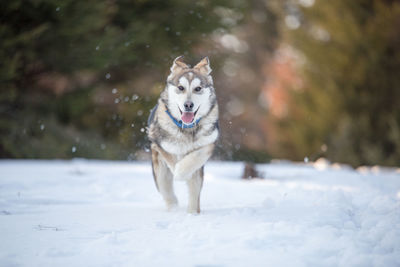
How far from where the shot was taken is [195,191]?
4090 millimetres

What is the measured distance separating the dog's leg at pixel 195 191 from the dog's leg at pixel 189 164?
4.7 inches

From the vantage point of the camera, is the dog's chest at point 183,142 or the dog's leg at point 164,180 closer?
the dog's chest at point 183,142

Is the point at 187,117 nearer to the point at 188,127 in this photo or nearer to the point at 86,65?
the point at 188,127

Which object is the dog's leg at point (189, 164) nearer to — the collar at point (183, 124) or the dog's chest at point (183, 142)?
the dog's chest at point (183, 142)

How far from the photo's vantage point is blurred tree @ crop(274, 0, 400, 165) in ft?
38.7

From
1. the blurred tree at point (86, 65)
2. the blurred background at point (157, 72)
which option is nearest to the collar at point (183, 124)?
the blurred tree at point (86, 65)

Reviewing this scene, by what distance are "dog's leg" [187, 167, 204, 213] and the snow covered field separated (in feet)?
0.48

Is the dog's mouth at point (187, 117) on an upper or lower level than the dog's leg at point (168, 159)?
upper

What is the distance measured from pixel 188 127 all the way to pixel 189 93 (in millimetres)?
375

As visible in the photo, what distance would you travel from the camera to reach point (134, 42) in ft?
39.3

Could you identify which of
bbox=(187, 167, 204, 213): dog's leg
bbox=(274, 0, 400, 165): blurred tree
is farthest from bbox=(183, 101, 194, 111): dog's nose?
bbox=(274, 0, 400, 165): blurred tree

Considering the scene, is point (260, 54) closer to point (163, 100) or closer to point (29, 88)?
point (29, 88)

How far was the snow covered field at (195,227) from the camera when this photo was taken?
2.69m

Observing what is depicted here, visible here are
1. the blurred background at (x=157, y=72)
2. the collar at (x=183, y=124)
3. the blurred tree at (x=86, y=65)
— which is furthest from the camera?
the blurred background at (x=157, y=72)
